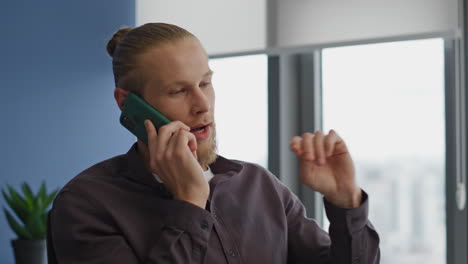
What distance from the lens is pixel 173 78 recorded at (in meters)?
Answer: 1.27

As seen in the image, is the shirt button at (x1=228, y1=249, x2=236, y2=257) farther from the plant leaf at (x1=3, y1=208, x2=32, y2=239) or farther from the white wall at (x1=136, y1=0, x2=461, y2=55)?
the white wall at (x1=136, y1=0, x2=461, y2=55)

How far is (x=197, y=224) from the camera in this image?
1.13 m

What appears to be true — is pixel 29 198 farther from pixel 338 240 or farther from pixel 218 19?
pixel 338 240

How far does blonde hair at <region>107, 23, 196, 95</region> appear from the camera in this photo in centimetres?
130

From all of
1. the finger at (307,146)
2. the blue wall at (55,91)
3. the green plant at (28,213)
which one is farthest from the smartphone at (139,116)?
the blue wall at (55,91)

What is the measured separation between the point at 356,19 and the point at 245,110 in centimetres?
76

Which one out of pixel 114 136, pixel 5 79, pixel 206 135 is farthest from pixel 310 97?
pixel 206 135

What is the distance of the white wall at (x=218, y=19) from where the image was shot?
3125 millimetres

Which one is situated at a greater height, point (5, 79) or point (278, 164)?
point (5, 79)

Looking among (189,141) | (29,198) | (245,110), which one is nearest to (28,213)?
(29,198)

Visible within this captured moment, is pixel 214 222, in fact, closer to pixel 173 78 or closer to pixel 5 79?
pixel 173 78

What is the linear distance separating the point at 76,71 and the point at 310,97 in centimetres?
117

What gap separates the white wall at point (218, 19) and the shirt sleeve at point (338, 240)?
182 cm

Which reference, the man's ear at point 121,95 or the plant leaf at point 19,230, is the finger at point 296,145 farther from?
the plant leaf at point 19,230
